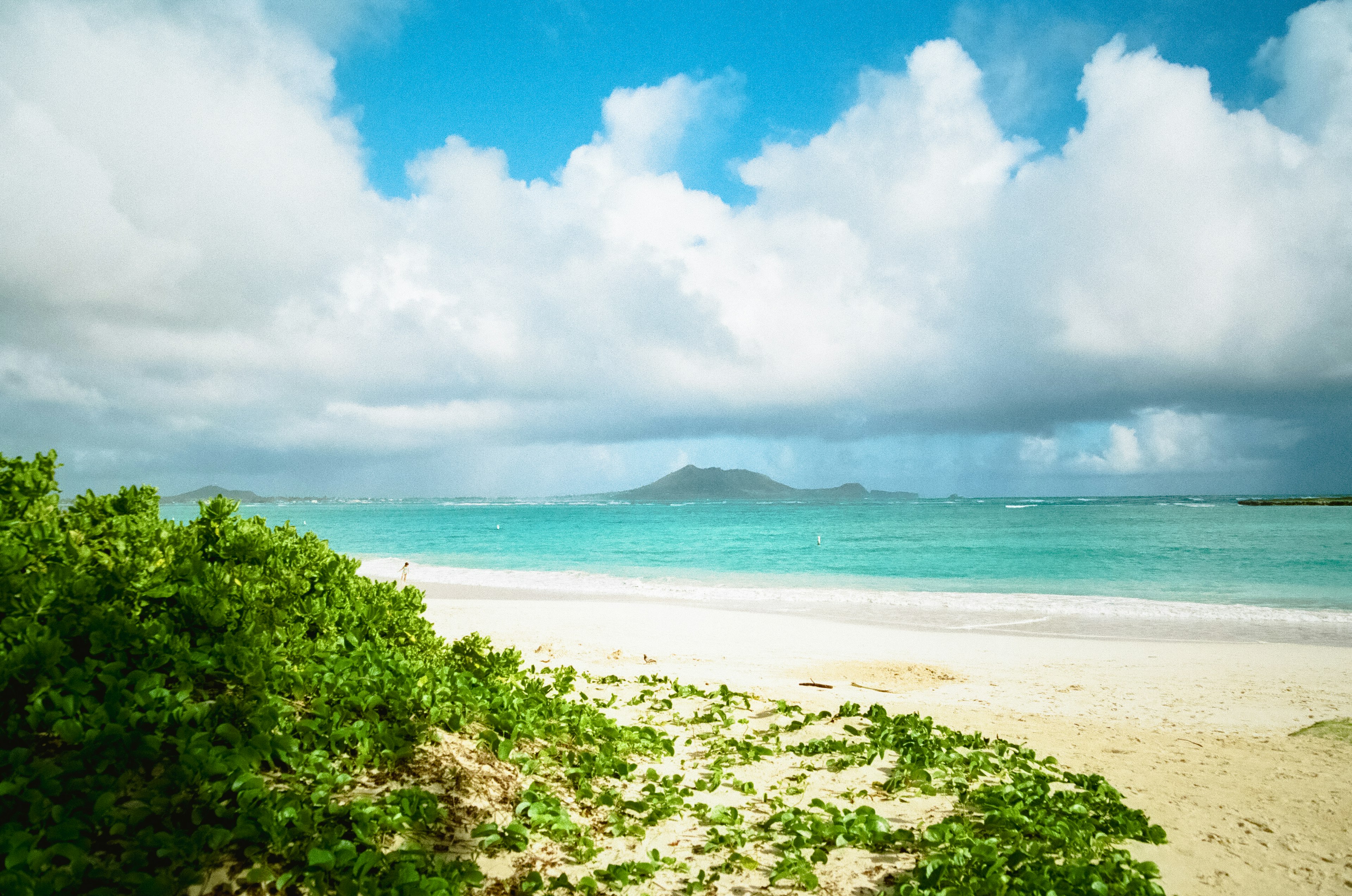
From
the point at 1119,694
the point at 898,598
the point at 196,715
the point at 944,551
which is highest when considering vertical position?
the point at 196,715

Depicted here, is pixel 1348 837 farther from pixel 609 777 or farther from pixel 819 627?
pixel 819 627

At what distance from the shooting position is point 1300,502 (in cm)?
11450

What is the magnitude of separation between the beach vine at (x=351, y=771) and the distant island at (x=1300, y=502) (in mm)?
135046

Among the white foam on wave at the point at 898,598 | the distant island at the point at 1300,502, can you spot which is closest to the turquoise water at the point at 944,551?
the white foam on wave at the point at 898,598

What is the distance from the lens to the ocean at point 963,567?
1984 centimetres

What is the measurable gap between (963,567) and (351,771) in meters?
34.7

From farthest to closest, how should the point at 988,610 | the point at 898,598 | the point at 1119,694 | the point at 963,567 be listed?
1. the point at 963,567
2. the point at 898,598
3. the point at 988,610
4. the point at 1119,694

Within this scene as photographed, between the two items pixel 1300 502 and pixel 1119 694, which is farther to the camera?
pixel 1300 502

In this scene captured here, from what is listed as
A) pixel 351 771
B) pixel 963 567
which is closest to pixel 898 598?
pixel 963 567

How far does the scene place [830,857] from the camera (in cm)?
464

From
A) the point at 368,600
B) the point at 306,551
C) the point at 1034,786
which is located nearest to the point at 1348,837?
the point at 1034,786

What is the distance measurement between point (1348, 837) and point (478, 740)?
7.12 metres

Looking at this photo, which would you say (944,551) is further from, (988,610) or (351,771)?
(351,771)

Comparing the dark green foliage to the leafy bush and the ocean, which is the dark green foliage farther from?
the ocean
